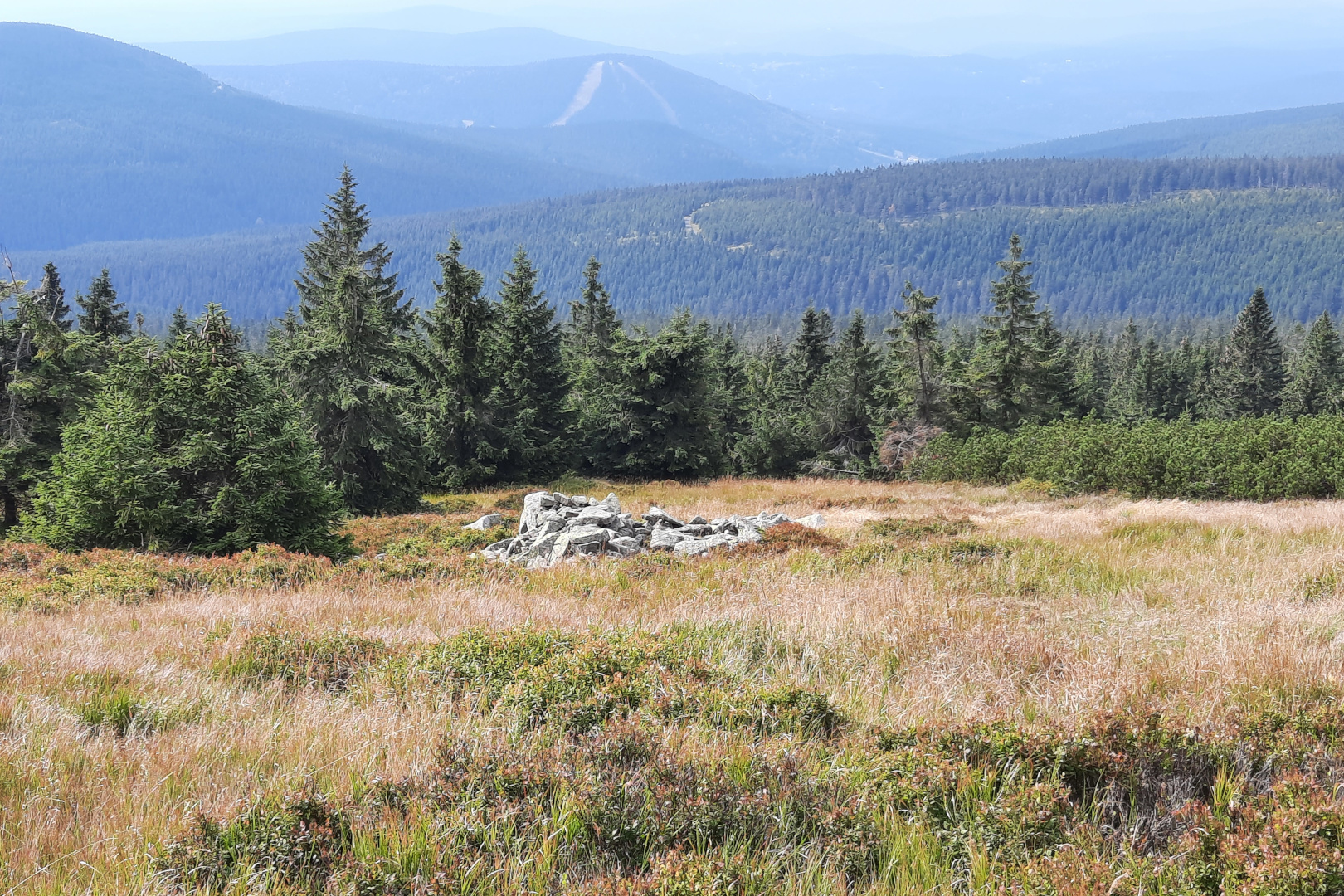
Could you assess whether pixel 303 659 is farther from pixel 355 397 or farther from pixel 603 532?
pixel 355 397

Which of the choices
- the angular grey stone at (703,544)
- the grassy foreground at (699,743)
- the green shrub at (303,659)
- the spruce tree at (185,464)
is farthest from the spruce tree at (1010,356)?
the green shrub at (303,659)

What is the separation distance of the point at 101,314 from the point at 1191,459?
4084 centimetres

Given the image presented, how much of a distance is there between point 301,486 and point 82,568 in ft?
11.3

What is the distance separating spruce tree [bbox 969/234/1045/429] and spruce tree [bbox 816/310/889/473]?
18.8 feet

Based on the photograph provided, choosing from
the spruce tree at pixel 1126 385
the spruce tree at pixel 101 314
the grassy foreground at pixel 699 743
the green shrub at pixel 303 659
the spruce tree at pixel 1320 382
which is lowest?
the spruce tree at pixel 1126 385

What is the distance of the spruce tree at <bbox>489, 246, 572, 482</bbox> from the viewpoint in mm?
32750

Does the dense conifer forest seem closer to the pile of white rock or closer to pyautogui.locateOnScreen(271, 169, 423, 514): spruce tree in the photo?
pyautogui.locateOnScreen(271, 169, 423, 514): spruce tree

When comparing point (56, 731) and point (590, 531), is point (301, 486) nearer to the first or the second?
point (590, 531)

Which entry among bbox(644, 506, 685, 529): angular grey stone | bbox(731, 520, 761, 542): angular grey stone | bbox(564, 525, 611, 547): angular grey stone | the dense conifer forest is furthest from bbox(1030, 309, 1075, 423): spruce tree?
bbox(564, 525, 611, 547): angular grey stone

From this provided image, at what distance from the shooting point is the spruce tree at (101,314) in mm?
32812

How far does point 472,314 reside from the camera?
32.0 meters

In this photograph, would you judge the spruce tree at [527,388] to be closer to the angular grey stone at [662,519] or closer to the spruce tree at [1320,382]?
the angular grey stone at [662,519]

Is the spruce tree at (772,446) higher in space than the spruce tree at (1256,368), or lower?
A: lower

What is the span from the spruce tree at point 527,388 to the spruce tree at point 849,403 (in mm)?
16009
